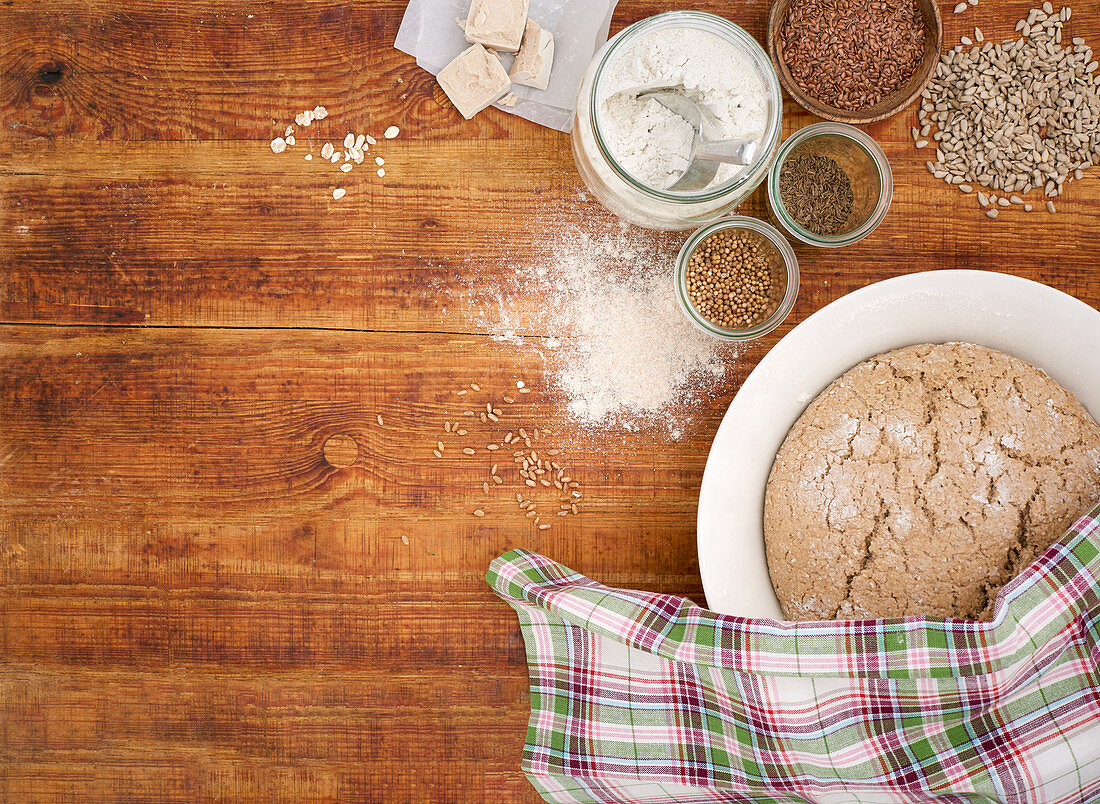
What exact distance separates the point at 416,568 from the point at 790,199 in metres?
0.96

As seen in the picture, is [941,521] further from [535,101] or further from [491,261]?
[535,101]

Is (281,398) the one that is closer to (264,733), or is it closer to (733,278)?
(264,733)

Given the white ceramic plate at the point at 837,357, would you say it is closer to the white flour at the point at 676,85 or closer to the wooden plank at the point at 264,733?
the white flour at the point at 676,85

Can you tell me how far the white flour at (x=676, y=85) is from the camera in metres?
1.18

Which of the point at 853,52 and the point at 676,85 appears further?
the point at 853,52

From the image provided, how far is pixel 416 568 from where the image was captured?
4.56 ft

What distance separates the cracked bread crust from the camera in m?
1.13

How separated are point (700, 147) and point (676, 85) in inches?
4.5

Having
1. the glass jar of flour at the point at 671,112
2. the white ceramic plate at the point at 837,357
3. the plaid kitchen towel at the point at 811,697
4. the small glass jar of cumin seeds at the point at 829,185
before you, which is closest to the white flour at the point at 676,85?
the glass jar of flour at the point at 671,112

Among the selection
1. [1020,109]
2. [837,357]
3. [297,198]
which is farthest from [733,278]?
[297,198]

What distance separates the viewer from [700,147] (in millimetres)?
1173

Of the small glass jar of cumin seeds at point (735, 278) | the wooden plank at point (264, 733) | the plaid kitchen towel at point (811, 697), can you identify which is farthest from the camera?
the wooden plank at point (264, 733)

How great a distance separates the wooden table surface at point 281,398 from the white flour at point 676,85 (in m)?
0.18

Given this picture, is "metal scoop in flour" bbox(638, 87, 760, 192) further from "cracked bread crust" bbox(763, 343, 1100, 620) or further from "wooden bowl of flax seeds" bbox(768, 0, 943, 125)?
"cracked bread crust" bbox(763, 343, 1100, 620)
